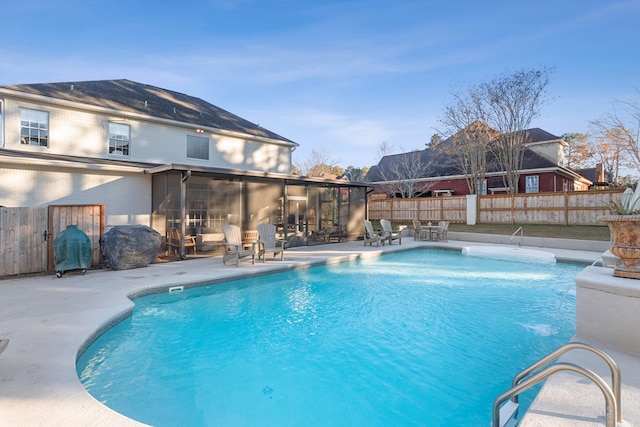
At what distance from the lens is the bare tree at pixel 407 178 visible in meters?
25.4

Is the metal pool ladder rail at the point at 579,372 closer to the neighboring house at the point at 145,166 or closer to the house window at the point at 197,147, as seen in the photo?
the neighboring house at the point at 145,166

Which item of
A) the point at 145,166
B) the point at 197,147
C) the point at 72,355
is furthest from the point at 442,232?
the point at 72,355

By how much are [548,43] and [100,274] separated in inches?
699

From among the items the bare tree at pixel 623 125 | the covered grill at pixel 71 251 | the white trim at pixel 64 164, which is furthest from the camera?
the bare tree at pixel 623 125

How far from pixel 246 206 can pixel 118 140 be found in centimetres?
501

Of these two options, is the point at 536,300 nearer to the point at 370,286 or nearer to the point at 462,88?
the point at 370,286

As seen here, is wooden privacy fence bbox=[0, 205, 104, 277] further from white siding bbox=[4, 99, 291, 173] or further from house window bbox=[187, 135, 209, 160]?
house window bbox=[187, 135, 209, 160]

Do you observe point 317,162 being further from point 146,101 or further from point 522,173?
Answer: point 146,101

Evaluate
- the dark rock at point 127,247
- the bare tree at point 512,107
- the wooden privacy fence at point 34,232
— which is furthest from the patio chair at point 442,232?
the wooden privacy fence at point 34,232

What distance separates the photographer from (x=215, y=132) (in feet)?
47.5

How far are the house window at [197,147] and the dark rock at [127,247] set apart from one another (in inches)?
240

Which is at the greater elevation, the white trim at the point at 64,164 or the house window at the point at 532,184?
the house window at the point at 532,184

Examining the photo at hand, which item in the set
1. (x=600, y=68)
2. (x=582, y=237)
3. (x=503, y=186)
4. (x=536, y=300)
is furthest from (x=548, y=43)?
(x=536, y=300)

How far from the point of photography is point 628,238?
3.82 metres
